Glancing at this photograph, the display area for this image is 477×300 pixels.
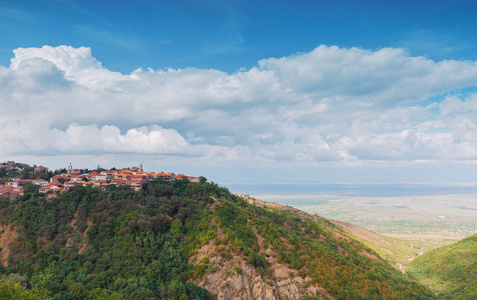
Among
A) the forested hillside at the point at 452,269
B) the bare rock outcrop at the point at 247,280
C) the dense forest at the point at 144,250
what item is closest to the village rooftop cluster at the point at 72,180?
the dense forest at the point at 144,250

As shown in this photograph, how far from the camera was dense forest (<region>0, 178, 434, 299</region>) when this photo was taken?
49.3 metres

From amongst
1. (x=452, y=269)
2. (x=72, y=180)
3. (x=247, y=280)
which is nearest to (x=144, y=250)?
(x=247, y=280)

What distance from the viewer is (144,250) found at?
56.5 meters

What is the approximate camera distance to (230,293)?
48562mm

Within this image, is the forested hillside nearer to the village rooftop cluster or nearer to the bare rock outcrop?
the bare rock outcrop

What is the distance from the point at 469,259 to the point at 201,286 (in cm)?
9082

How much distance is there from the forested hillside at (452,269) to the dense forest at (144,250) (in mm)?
17950

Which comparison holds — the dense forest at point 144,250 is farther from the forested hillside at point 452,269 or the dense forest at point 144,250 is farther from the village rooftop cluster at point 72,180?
the forested hillside at point 452,269

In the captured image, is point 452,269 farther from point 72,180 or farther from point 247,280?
point 72,180

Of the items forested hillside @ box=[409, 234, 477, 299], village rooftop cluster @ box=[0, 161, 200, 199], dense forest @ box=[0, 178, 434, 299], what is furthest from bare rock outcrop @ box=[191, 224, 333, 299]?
forested hillside @ box=[409, 234, 477, 299]

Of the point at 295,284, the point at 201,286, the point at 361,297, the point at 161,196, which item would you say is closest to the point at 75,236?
the point at 161,196

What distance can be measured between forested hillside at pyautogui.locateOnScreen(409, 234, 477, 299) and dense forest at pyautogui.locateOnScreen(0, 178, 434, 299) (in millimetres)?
17950

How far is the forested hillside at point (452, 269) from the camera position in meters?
75.3

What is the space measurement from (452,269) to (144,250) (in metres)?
94.1
